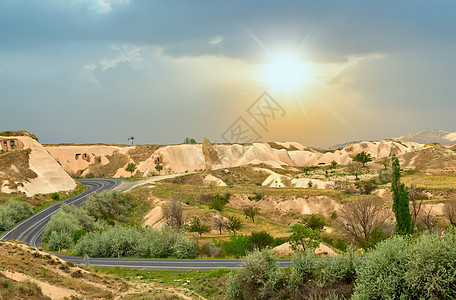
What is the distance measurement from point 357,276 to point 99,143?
471ft

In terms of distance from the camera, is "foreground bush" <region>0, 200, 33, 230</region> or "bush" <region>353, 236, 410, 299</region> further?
"foreground bush" <region>0, 200, 33, 230</region>

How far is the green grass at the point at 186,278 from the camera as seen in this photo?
834 inches

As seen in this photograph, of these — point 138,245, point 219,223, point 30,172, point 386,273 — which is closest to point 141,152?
Result: point 30,172

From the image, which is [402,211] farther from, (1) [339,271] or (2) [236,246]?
(1) [339,271]

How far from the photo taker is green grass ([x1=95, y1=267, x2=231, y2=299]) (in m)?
21.2

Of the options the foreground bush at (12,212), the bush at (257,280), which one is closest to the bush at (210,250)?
the bush at (257,280)

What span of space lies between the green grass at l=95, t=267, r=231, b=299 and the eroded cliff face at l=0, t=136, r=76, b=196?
151ft

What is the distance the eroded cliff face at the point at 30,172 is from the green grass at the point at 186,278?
46.0 meters

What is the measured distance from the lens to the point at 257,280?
18.6 m

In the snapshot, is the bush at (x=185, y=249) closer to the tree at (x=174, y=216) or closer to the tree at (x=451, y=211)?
the tree at (x=174, y=216)

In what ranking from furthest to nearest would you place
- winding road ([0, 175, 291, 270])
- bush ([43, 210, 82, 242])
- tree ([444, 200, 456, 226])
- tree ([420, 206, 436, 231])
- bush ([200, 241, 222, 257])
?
tree ([444, 200, 456, 226])
tree ([420, 206, 436, 231])
bush ([43, 210, 82, 242])
bush ([200, 241, 222, 257])
winding road ([0, 175, 291, 270])

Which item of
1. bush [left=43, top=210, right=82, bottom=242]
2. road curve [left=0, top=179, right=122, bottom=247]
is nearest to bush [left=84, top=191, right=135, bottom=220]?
road curve [left=0, top=179, right=122, bottom=247]

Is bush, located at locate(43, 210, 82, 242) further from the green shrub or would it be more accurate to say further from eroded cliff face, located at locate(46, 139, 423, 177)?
eroded cliff face, located at locate(46, 139, 423, 177)

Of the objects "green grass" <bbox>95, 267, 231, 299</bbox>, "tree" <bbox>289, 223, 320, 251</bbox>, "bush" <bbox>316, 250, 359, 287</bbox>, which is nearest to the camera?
"bush" <bbox>316, 250, 359, 287</bbox>
